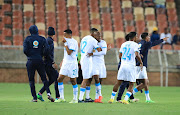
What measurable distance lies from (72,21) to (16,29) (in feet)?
12.2

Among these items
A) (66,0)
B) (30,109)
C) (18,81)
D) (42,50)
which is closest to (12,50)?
(18,81)

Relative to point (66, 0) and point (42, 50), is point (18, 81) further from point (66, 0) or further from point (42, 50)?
point (42, 50)

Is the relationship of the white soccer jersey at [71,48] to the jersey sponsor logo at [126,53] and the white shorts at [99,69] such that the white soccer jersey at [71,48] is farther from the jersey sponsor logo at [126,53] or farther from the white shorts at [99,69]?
the jersey sponsor logo at [126,53]

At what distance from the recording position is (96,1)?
95.7 ft

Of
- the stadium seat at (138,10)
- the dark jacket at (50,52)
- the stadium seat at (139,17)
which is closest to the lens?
the dark jacket at (50,52)

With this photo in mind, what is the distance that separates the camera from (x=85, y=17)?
27922 millimetres

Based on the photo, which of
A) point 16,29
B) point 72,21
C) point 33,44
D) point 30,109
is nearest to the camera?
point 30,109

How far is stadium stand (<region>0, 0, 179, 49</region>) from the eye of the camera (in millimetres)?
26266

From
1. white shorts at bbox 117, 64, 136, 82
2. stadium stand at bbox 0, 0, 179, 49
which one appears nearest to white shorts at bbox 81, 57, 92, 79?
white shorts at bbox 117, 64, 136, 82

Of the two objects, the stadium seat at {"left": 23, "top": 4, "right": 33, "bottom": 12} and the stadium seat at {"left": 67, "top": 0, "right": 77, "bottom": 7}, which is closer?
the stadium seat at {"left": 23, "top": 4, "right": 33, "bottom": 12}

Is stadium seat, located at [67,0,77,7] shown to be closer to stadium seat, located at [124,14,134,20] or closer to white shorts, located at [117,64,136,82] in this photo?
stadium seat, located at [124,14,134,20]

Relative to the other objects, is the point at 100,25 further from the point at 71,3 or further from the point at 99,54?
the point at 99,54

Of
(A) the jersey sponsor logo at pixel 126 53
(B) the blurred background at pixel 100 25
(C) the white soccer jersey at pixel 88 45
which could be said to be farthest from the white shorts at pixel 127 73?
(B) the blurred background at pixel 100 25

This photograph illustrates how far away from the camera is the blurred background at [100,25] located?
22822mm
